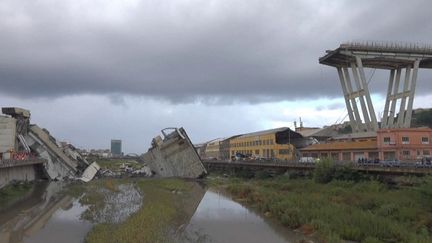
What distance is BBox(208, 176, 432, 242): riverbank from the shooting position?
2014 cm

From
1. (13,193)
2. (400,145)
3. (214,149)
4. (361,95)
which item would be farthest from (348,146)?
(214,149)

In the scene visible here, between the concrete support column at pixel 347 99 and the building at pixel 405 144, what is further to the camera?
the concrete support column at pixel 347 99

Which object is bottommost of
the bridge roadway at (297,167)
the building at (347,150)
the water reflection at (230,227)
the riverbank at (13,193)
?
the water reflection at (230,227)

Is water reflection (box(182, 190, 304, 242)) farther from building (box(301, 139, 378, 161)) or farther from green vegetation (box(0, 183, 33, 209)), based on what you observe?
building (box(301, 139, 378, 161))

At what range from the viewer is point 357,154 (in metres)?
59.4

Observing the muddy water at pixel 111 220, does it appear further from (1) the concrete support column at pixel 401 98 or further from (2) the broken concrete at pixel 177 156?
(1) the concrete support column at pixel 401 98

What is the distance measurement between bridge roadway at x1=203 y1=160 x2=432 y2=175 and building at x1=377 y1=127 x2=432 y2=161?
441 inches

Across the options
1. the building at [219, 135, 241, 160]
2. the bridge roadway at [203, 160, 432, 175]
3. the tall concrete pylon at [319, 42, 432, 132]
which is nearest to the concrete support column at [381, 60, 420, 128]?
the tall concrete pylon at [319, 42, 432, 132]

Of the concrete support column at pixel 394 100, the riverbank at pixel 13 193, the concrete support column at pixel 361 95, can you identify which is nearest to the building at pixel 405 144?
the concrete support column at pixel 361 95

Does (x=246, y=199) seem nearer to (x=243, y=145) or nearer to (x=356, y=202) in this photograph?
(x=356, y=202)

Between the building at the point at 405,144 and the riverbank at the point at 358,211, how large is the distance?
16695 mm

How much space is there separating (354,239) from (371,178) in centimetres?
2071

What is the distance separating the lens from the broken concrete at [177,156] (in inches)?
2522

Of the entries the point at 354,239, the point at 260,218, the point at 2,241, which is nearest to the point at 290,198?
the point at 260,218
